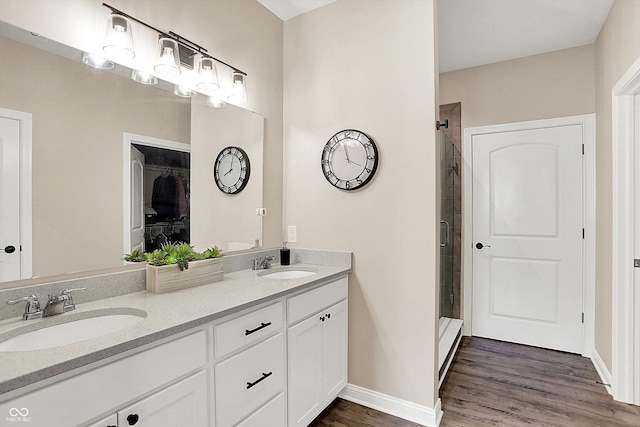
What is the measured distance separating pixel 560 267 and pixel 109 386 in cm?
355

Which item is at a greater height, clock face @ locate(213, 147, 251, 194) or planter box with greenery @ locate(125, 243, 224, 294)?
clock face @ locate(213, 147, 251, 194)

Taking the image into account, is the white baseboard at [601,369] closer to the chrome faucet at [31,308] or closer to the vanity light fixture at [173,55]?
the vanity light fixture at [173,55]

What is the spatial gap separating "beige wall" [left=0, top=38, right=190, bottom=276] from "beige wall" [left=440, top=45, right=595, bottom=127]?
3.05 meters

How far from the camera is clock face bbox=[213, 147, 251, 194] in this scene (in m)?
2.16

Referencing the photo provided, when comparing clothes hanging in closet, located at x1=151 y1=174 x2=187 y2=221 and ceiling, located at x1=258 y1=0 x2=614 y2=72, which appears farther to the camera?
ceiling, located at x1=258 y1=0 x2=614 y2=72

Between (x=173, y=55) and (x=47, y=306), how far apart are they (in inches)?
51.2

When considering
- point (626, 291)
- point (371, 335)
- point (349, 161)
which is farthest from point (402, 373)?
point (626, 291)

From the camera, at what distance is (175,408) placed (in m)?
1.18

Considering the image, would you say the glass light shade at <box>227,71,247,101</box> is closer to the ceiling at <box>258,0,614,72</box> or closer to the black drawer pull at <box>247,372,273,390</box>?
the ceiling at <box>258,0,614,72</box>

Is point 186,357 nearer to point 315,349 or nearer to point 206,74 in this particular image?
point 315,349

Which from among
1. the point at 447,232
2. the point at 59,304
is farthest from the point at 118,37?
the point at 447,232

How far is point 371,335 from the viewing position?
2.24m

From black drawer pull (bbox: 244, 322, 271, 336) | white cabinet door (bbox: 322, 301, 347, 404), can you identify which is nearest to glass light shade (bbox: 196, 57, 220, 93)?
black drawer pull (bbox: 244, 322, 271, 336)

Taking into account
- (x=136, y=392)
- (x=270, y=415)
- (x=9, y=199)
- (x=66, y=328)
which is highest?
(x=9, y=199)
